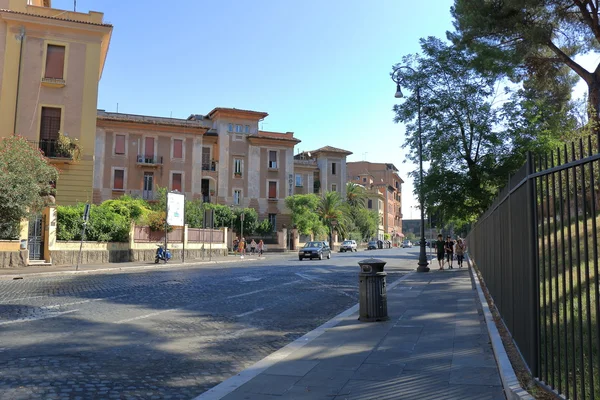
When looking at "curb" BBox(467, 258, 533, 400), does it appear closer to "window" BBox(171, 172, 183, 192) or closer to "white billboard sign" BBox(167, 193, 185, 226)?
"white billboard sign" BBox(167, 193, 185, 226)

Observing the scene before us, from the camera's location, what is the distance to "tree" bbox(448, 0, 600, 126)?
1753 centimetres

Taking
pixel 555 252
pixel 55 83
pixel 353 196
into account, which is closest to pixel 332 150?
pixel 353 196

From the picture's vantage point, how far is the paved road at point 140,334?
16.6 ft

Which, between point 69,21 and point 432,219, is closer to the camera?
point 432,219

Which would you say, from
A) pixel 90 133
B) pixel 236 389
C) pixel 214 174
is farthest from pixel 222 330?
pixel 214 174

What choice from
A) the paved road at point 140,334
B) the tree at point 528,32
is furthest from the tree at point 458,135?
the paved road at point 140,334

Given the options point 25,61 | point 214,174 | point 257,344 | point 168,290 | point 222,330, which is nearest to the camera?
point 257,344

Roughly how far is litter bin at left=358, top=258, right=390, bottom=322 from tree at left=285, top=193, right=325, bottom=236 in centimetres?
4839

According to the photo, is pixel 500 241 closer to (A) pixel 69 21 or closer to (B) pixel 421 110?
(B) pixel 421 110

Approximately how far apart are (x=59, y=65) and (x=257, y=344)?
2874cm

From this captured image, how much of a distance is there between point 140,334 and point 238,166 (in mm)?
50299

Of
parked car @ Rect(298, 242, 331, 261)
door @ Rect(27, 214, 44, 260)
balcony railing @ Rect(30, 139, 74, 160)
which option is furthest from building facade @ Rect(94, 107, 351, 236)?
door @ Rect(27, 214, 44, 260)

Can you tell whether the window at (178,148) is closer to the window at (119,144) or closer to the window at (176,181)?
the window at (176,181)

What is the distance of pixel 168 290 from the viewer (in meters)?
13.8
